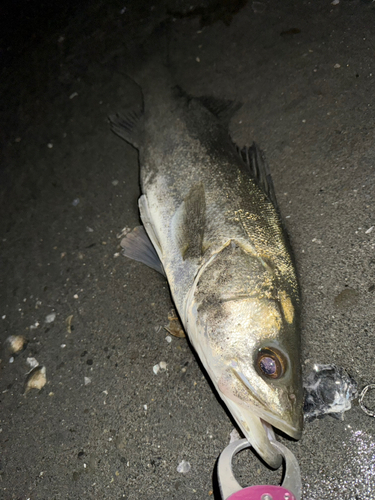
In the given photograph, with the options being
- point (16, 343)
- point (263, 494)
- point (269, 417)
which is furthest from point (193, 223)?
point (16, 343)

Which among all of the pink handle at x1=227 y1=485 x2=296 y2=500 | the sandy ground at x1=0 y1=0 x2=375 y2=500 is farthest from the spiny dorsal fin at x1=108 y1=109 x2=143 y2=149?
the pink handle at x1=227 y1=485 x2=296 y2=500

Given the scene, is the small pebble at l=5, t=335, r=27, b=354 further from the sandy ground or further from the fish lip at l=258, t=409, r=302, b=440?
the fish lip at l=258, t=409, r=302, b=440

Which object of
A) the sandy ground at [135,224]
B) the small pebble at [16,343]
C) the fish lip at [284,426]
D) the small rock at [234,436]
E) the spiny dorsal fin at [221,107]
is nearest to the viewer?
the fish lip at [284,426]

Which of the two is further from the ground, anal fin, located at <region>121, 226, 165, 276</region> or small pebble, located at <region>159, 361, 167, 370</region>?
anal fin, located at <region>121, 226, 165, 276</region>

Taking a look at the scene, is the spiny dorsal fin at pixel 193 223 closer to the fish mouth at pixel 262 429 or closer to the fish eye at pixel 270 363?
the fish eye at pixel 270 363

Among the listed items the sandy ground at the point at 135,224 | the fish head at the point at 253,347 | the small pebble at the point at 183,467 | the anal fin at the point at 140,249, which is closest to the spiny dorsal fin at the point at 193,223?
the fish head at the point at 253,347

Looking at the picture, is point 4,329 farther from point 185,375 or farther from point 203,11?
point 203,11

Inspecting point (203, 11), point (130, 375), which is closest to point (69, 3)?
point (203, 11)
